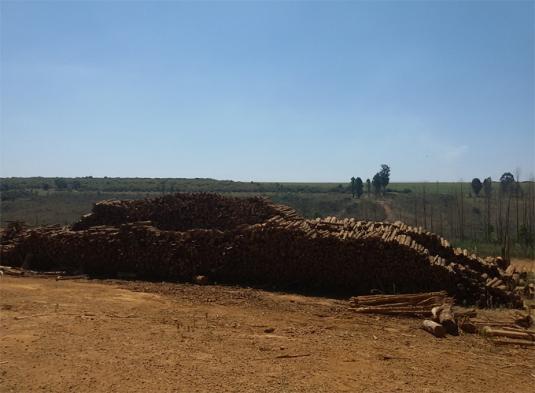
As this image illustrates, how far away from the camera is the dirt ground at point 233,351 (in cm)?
579

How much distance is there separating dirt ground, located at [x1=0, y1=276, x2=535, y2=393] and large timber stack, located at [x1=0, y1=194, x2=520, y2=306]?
1.32 meters

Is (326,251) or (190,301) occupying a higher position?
(326,251)

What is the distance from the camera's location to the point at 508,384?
5984 millimetres

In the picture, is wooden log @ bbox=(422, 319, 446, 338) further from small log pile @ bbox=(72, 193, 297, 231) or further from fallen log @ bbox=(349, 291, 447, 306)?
small log pile @ bbox=(72, 193, 297, 231)

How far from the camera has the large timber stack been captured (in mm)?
10953

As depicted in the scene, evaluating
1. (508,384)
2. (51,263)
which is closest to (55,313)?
(51,263)

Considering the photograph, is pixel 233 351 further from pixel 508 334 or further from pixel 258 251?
pixel 258 251

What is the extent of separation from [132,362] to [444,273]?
700cm

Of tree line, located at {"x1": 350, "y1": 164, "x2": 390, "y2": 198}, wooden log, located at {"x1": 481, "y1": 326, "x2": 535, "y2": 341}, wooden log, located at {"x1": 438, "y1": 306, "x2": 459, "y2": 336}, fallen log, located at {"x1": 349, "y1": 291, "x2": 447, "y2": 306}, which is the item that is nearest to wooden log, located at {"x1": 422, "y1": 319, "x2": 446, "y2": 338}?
wooden log, located at {"x1": 438, "y1": 306, "x2": 459, "y2": 336}

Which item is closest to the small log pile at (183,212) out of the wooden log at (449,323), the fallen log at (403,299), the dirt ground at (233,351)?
the dirt ground at (233,351)

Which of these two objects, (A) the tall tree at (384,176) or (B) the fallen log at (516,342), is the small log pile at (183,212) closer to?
(B) the fallen log at (516,342)

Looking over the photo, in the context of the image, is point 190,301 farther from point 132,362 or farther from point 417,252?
point 417,252

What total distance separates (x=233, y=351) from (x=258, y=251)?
18.9ft

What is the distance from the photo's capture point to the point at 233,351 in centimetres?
694
